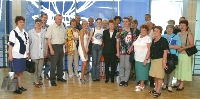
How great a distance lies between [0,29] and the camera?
11039 millimetres

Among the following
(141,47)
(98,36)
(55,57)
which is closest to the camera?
(141,47)

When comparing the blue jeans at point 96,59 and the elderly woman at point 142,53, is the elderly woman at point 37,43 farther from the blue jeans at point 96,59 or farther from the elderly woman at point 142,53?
the elderly woman at point 142,53

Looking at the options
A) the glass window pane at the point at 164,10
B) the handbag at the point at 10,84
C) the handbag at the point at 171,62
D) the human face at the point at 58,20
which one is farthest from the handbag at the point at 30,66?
the glass window pane at the point at 164,10

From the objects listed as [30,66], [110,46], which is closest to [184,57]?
[110,46]

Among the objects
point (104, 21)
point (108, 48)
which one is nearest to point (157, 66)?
point (108, 48)

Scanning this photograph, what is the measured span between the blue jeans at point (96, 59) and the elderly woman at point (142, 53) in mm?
1057

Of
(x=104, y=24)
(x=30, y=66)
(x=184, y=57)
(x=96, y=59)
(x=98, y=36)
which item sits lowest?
(x=30, y=66)

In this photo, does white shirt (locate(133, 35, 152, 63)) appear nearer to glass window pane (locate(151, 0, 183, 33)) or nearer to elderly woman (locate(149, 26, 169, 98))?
elderly woman (locate(149, 26, 169, 98))

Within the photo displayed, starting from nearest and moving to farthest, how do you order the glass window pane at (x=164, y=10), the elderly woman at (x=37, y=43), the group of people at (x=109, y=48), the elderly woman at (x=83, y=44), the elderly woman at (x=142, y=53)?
the group of people at (x=109, y=48) < the elderly woman at (x=142, y=53) < the elderly woman at (x=37, y=43) < the elderly woman at (x=83, y=44) < the glass window pane at (x=164, y=10)

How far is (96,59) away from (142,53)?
1.34 metres

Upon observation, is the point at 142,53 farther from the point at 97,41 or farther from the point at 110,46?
the point at 97,41

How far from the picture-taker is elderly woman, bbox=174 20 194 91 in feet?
16.9

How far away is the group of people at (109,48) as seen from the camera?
483 centimetres

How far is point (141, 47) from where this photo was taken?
5.15 meters
